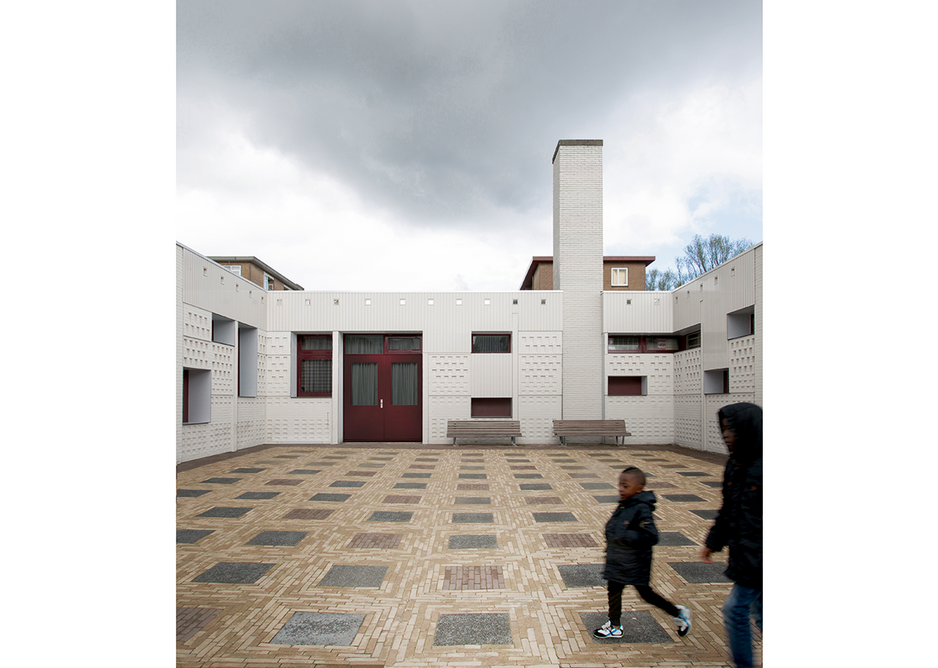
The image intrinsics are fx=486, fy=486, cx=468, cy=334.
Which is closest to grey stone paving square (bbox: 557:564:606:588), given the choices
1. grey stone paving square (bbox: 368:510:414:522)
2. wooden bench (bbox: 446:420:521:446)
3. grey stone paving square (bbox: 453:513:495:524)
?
grey stone paving square (bbox: 453:513:495:524)

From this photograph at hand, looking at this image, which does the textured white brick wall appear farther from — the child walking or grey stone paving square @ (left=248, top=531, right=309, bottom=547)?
the child walking

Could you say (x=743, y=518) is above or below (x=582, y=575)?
above

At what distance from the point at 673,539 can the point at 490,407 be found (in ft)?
32.6

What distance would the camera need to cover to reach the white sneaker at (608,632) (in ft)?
10.6

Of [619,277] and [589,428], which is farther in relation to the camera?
[619,277]

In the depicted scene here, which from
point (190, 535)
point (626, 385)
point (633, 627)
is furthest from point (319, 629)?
point (626, 385)

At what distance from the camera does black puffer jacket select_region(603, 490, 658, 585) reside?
314 cm

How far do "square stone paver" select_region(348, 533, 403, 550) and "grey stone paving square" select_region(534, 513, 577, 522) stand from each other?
1844mm

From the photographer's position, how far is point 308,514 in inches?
255

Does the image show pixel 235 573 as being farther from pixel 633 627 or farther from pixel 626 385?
pixel 626 385

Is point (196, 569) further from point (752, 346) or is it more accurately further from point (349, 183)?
point (752, 346)

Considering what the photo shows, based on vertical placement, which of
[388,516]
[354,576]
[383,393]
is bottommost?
[388,516]
